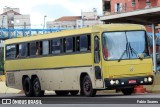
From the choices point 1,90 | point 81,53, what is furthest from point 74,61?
point 1,90

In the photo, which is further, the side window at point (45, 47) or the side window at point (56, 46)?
the side window at point (45, 47)

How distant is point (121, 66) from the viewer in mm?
24172

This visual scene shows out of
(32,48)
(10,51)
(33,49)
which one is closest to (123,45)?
(33,49)

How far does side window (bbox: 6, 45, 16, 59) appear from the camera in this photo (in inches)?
1257

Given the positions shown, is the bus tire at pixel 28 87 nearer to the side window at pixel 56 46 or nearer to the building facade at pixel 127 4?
the side window at pixel 56 46

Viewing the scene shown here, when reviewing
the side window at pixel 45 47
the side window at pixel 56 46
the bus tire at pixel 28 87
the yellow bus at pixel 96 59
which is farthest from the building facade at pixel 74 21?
the side window at pixel 56 46

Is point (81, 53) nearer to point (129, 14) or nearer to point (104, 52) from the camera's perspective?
point (104, 52)

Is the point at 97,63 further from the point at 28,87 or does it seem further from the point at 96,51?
the point at 28,87

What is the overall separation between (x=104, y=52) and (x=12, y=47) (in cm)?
939

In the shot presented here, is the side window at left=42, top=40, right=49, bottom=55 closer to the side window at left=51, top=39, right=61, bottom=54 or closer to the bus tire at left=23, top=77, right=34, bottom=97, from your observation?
the side window at left=51, top=39, right=61, bottom=54

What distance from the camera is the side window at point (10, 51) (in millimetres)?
31927

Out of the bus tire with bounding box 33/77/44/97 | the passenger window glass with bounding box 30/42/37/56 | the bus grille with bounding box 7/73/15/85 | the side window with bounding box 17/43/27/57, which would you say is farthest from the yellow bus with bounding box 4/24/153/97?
the bus grille with bounding box 7/73/15/85

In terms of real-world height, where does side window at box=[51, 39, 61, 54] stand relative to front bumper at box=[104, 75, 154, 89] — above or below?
above

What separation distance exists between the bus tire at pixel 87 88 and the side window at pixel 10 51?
25.1ft
